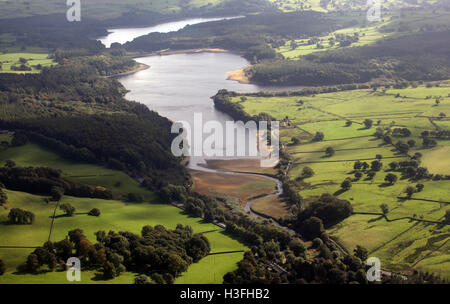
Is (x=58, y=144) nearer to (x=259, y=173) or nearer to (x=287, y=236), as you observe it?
(x=259, y=173)

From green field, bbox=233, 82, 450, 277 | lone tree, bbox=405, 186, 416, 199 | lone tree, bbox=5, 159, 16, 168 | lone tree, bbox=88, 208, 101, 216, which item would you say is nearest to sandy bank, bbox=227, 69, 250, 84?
green field, bbox=233, 82, 450, 277

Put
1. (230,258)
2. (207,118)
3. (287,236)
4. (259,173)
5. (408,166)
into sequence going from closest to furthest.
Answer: (230,258) < (287,236) < (408,166) < (259,173) < (207,118)

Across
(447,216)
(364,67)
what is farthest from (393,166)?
(364,67)

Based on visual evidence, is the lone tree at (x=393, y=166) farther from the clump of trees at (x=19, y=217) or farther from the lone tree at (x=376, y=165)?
the clump of trees at (x=19, y=217)

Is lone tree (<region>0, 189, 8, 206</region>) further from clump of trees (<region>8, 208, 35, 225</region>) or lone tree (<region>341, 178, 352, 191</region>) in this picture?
lone tree (<region>341, 178, 352, 191</region>)

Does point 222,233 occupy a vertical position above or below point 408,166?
below
